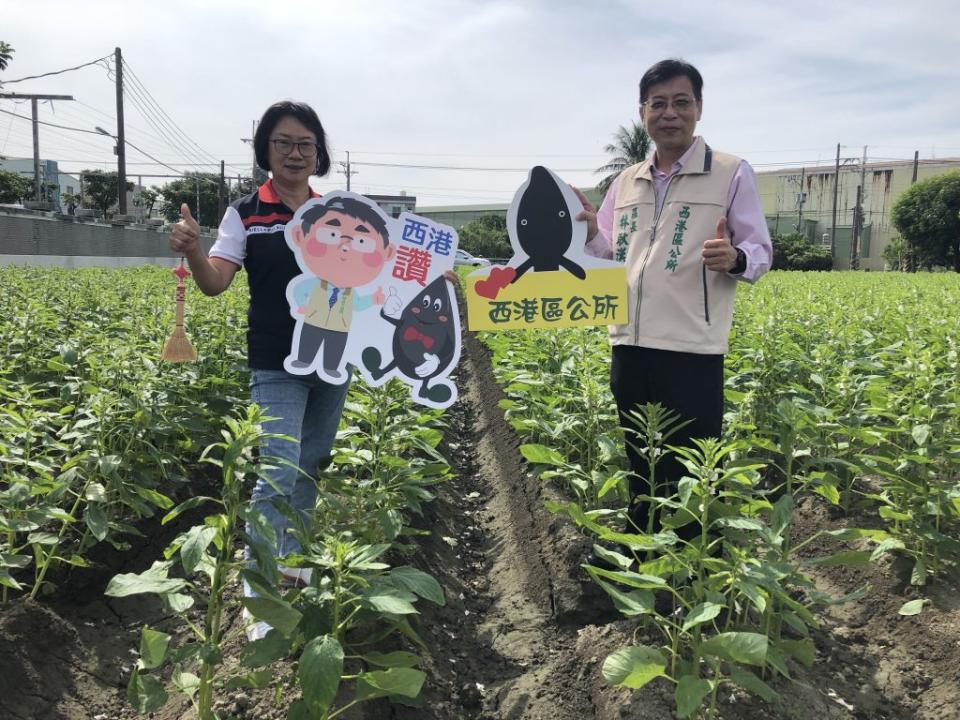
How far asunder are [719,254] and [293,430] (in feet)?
5.47

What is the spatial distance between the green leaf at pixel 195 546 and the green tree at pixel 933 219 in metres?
46.6

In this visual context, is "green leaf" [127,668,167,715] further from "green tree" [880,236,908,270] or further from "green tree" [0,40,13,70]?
"green tree" [880,236,908,270]

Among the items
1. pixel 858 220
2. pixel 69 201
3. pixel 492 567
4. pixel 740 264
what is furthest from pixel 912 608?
pixel 69 201

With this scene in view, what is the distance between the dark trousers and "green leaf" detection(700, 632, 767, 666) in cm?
81

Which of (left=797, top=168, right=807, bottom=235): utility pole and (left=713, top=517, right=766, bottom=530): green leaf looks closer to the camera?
(left=713, top=517, right=766, bottom=530): green leaf

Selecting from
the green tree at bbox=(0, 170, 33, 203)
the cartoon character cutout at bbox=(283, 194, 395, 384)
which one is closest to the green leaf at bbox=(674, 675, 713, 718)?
the cartoon character cutout at bbox=(283, 194, 395, 384)

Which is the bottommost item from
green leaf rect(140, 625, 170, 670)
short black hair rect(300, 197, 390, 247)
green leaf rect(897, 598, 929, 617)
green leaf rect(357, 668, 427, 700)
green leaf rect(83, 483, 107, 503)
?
green leaf rect(897, 598, 929, 617)

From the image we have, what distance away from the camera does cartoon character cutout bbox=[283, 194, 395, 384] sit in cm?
278

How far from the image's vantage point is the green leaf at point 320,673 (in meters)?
1.74

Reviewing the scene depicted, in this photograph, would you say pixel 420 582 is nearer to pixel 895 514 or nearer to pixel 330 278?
pixel 330 278

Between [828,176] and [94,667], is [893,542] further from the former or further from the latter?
[828,176]

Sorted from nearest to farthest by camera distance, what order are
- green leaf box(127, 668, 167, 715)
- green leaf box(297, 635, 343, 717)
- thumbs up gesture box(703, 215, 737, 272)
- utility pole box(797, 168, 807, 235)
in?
green leaf box(297, 635, 343, 717)
green leaf box(127, 668, 167, 715)
thumbs up gesture box(703, 215, 737, 272)
utility pole box(797, 168, 807, 235)

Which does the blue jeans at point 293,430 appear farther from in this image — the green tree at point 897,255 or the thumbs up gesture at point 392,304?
the green tree at point 897,255

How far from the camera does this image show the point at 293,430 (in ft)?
9.22
